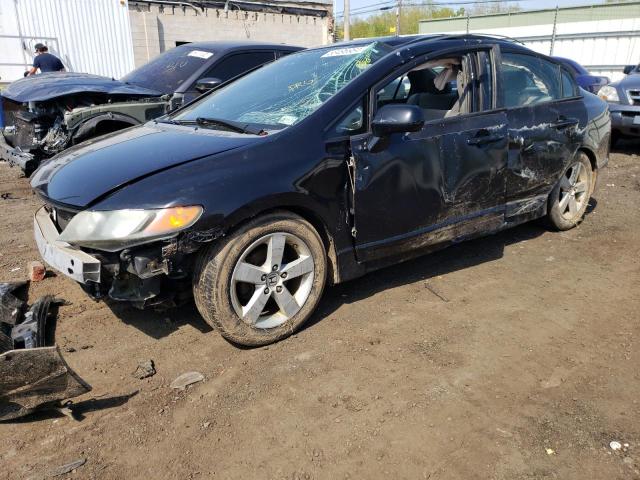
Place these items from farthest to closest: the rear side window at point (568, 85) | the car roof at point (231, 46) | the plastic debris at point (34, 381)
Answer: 1. the car roof at point (231, 46)
2. the rear side window at point (568, 85)
3. the plastic debris at point (34, 381)

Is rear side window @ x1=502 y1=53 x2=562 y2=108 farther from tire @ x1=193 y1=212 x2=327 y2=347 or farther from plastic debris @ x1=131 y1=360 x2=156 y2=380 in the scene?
plastic debris @ x1=131 y1=360 x2=156 y2=380

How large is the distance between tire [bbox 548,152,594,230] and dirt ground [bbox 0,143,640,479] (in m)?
0.86

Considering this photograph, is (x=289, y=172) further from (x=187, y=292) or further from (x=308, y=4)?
(x=308, y=4)

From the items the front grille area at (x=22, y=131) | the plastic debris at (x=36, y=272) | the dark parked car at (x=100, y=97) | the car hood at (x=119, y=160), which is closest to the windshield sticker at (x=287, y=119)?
the car hood at (x=119, y=160)

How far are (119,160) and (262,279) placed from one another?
1.09 meters

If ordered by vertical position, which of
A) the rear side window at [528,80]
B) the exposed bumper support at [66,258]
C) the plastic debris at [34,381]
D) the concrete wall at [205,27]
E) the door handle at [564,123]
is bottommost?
the plastic debris at [34,381]

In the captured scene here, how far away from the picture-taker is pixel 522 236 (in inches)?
209

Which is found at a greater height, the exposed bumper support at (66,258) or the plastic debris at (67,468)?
the exposed bumper support at (66,258)

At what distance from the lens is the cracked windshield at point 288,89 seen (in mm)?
3518

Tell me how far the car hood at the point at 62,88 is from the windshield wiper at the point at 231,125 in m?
3.03

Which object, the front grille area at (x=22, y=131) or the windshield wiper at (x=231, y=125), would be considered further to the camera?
the front grille area at (x=22, y=131)

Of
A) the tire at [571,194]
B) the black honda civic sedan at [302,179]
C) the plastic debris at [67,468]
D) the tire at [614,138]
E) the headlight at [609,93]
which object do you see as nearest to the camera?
the plastic debris at [67,468]

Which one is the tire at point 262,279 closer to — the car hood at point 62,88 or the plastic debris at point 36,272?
the plastic debris at point 36,272

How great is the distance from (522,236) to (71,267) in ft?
13.5
